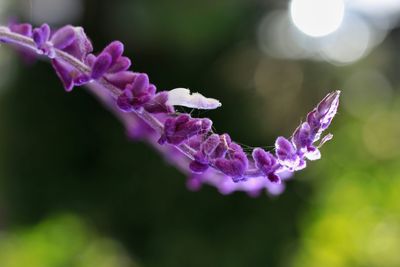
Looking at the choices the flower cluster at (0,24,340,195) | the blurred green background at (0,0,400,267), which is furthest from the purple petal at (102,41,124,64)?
the blurred green background at (0,0,400,267)

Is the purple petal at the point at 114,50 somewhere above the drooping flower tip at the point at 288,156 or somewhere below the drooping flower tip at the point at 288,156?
above

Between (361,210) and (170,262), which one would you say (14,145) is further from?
(361,210)

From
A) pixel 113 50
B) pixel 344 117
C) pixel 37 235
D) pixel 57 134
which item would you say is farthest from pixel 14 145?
pixel 113 50

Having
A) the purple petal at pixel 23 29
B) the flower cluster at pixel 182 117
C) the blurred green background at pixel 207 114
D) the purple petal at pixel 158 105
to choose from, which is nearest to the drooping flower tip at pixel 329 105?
the flower cluster at pixel 182 117

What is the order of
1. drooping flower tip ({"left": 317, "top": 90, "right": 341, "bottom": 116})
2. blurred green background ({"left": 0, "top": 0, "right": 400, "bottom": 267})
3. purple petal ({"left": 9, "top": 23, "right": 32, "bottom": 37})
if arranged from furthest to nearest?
1. blurred green background ({"left": 0, "top": 0, "right": 400, "bottom": 267})
2. purple petal ({"left": 9, "top": 23, "right": 32, "bottom": 37})
3. drooping flower tip ({"left": 317, "top": 90, "right": 341, "bottom": 116})

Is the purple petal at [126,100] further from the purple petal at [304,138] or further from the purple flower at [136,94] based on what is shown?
the purple petal at [304,138]

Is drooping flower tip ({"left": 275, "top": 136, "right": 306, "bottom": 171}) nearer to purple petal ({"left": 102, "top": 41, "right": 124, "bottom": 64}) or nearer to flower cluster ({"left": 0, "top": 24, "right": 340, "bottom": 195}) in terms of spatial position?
flower cluster ({"left": 0, "top": 24, "right": 340, "bottom": 195})
